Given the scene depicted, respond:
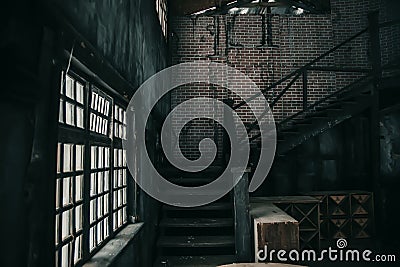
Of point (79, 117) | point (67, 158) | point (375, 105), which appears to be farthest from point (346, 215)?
point (67, 158)

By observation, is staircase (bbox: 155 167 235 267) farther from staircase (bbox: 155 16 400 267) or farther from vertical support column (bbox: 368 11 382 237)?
vertical support column (bbox: 368 11 382 237)

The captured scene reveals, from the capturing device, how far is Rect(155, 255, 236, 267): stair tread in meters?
4.62

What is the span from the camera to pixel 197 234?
5.62m

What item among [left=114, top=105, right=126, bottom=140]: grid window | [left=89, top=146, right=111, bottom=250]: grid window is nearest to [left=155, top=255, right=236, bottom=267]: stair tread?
[left=89, top=146, right=111, bottom=250]: grid window

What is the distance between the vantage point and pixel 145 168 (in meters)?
4.84

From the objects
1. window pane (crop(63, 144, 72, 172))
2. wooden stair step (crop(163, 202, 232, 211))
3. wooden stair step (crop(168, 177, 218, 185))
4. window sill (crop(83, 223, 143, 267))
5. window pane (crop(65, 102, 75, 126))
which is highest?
window pane (crop(65, 102, 75, 126))

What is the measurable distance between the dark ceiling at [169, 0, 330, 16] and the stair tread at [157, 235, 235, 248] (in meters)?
6.17

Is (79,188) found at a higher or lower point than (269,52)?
lower

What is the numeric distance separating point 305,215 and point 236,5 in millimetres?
5603

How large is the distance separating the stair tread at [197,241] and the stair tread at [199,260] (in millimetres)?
173

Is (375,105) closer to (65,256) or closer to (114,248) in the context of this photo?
(114,248)

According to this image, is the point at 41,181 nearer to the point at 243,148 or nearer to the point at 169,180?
the point at 169,180

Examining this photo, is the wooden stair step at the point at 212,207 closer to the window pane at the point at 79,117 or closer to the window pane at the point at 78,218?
the window pane at the point at 78,218

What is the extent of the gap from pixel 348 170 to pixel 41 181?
23.6 feet
